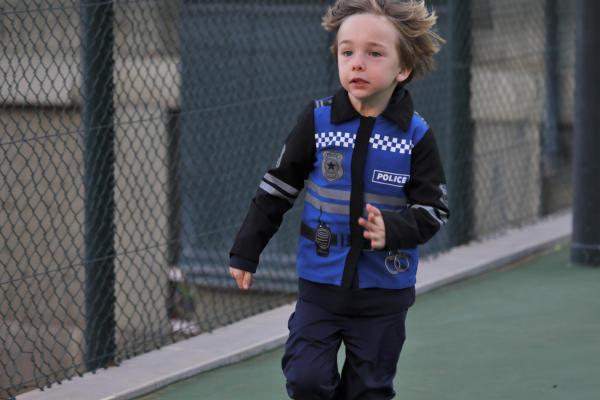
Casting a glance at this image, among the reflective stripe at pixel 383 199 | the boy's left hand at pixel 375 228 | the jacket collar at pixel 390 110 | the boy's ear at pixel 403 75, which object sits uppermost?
the boy's ear at pixel 403 75

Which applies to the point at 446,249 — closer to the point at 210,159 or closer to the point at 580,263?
the point at 580,263

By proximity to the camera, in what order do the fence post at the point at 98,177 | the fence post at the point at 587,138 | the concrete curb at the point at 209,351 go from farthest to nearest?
1. the fence post at the point at 587,138
2. the fence post at the point at 98,177
3. the concrete curb at the point at 209,351

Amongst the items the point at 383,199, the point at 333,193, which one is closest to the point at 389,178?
the point at 383,199

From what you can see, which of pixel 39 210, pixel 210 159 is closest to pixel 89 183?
pixel 39 210

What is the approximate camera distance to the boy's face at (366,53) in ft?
12.2

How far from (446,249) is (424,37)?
3.86 meters

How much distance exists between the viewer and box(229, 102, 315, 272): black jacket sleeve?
3.82 meters

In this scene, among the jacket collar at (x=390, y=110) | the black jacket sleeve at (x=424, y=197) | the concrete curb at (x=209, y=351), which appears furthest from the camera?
the concrete curb at (x=209, y=351)

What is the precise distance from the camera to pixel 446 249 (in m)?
7.61

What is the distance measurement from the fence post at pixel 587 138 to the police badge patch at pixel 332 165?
3.51 metres

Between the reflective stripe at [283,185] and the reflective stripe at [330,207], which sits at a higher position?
the reflective stripe at [283,185]

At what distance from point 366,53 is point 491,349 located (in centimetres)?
212

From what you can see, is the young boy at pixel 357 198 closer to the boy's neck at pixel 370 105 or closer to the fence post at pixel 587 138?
→ the boy's neck at pixel 370 105

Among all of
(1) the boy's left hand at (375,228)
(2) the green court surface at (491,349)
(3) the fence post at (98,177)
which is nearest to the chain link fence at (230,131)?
(2) the green court surface at (491,349)
